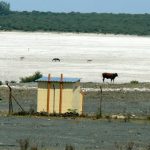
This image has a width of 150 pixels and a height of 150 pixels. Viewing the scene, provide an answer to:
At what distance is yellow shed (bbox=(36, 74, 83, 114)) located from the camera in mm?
26531

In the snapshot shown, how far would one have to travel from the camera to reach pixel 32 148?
16234 mm

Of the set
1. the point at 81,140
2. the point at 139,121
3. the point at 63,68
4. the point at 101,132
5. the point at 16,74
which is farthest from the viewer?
the point at 63,68

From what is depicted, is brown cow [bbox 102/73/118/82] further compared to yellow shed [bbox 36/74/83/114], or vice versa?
brown cow [bbox 102/73/118/82]

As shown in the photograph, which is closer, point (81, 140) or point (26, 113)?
point (81, 140)

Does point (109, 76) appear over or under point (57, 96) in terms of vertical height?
over

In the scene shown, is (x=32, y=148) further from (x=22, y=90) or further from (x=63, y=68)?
(x=63, y=68)

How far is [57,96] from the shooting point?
2656cm

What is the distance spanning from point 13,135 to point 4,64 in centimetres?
4882

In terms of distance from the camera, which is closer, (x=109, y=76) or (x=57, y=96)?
(x=57, y=96)

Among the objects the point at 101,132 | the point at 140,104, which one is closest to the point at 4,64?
the point at 140,104

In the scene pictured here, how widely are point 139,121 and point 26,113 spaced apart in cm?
367

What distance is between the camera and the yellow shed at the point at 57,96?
2653cm

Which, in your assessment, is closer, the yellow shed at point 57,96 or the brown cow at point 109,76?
the yellow shed at point 57,96

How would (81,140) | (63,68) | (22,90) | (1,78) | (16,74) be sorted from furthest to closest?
(63,68) < (16,74) < (1,78) < (22,90) < (81,140)
